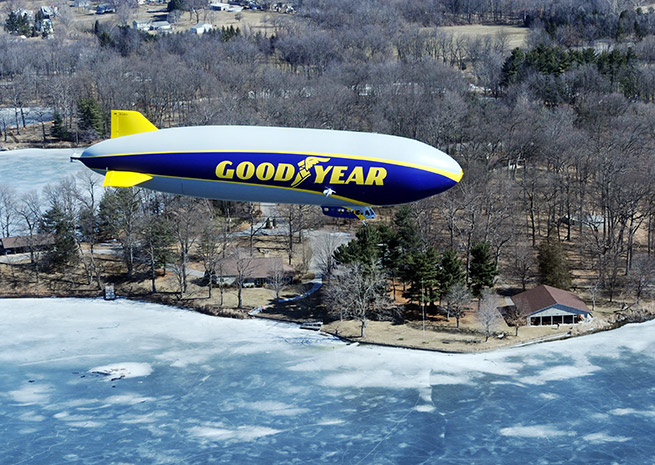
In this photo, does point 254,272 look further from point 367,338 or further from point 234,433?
point 234,433

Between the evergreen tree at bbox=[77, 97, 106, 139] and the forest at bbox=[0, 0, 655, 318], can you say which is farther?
the evergreen tree at bbox=[77, 97, 106, 139]

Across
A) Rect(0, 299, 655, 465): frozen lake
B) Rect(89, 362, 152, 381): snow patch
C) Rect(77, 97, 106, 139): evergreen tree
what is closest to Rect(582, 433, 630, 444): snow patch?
Rect(0, 299, 655, 465): frozen lake

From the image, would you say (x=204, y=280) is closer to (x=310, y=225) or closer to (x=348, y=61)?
(x=310, y=225)

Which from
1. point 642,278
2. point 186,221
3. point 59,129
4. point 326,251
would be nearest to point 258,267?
point 326,251

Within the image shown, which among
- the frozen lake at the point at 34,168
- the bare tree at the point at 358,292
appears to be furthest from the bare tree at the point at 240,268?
the frozen lake at the point at 34,168

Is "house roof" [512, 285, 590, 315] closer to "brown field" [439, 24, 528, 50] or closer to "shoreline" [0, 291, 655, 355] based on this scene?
"shoreline" [0, 291, 655, 355]

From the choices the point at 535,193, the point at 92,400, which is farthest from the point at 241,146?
the point at 535,193
